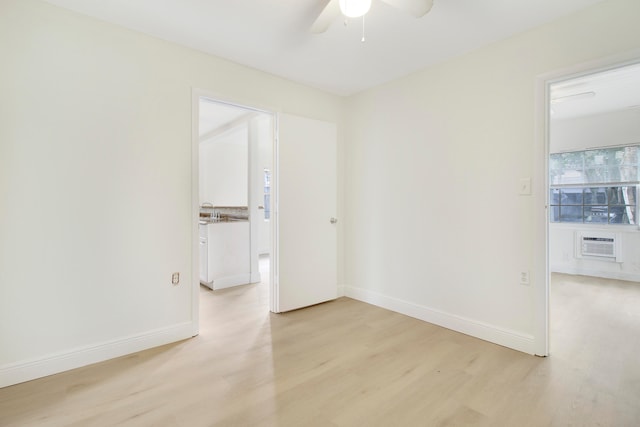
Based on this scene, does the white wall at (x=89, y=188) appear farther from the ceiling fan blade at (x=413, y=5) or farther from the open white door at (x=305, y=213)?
the ceiling fan blade at (x=413, y=5)

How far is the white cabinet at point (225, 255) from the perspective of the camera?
4.16 m

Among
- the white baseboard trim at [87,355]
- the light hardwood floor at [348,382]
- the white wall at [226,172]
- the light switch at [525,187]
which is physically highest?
the white wall at [226,172]

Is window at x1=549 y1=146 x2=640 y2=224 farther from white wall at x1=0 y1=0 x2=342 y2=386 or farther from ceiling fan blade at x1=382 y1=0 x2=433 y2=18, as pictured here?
white wall at x1=0 y1=0 x2=342 y2=386

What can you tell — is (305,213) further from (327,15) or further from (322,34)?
(327,15)

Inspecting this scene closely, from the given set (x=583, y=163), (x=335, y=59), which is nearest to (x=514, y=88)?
(x=335, y=59)

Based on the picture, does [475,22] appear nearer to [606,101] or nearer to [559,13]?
[559,13]

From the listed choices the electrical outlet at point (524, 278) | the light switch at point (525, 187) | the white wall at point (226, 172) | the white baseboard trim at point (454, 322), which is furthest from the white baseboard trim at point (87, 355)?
the white wall at point (226, 172)

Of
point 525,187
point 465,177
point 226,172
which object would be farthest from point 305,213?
point 226,172

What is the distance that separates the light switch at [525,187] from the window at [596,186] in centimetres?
367

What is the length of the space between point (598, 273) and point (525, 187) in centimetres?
395

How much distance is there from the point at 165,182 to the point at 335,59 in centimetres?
192

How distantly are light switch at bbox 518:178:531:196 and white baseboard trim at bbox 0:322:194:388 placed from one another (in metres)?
3.03

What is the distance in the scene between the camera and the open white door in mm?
3293

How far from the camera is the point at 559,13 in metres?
2.15
